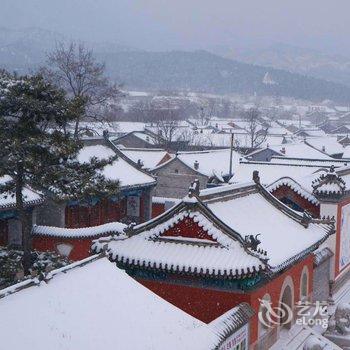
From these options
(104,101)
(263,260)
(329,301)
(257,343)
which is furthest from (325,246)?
(104,101)

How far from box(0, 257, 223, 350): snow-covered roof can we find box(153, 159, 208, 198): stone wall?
29392mm

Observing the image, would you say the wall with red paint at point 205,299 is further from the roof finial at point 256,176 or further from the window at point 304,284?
the roof finial at point 256,176

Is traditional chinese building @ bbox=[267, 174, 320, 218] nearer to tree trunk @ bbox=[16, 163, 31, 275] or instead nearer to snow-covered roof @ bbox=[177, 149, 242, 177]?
tree trunk @ bbox=[16, 163, 31, 275]

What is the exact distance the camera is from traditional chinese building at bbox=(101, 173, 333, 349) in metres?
11.9

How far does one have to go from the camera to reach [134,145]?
62906 millimetres

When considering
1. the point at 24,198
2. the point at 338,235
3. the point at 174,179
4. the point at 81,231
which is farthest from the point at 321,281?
the point at 174,179

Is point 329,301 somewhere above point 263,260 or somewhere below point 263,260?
below

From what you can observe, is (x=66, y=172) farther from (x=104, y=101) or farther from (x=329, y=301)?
(x=104, y=101)

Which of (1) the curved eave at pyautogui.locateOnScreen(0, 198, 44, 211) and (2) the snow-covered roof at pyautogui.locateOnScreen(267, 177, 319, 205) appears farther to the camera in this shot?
(2) the snow-covered roof at pyautogui.locateOnScreen(267, 177, 319, 205)

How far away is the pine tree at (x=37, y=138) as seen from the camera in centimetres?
1386

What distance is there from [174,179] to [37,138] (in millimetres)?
25886

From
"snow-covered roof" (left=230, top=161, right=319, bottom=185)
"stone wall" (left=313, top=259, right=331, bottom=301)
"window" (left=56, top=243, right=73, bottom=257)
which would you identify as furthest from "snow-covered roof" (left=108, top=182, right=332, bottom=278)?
"snow-covered roof" (left=230, top=161, right=319, bottom=185)

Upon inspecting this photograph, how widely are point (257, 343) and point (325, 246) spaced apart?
25.7 feet

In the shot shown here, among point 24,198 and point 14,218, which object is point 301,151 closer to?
point 14,218
